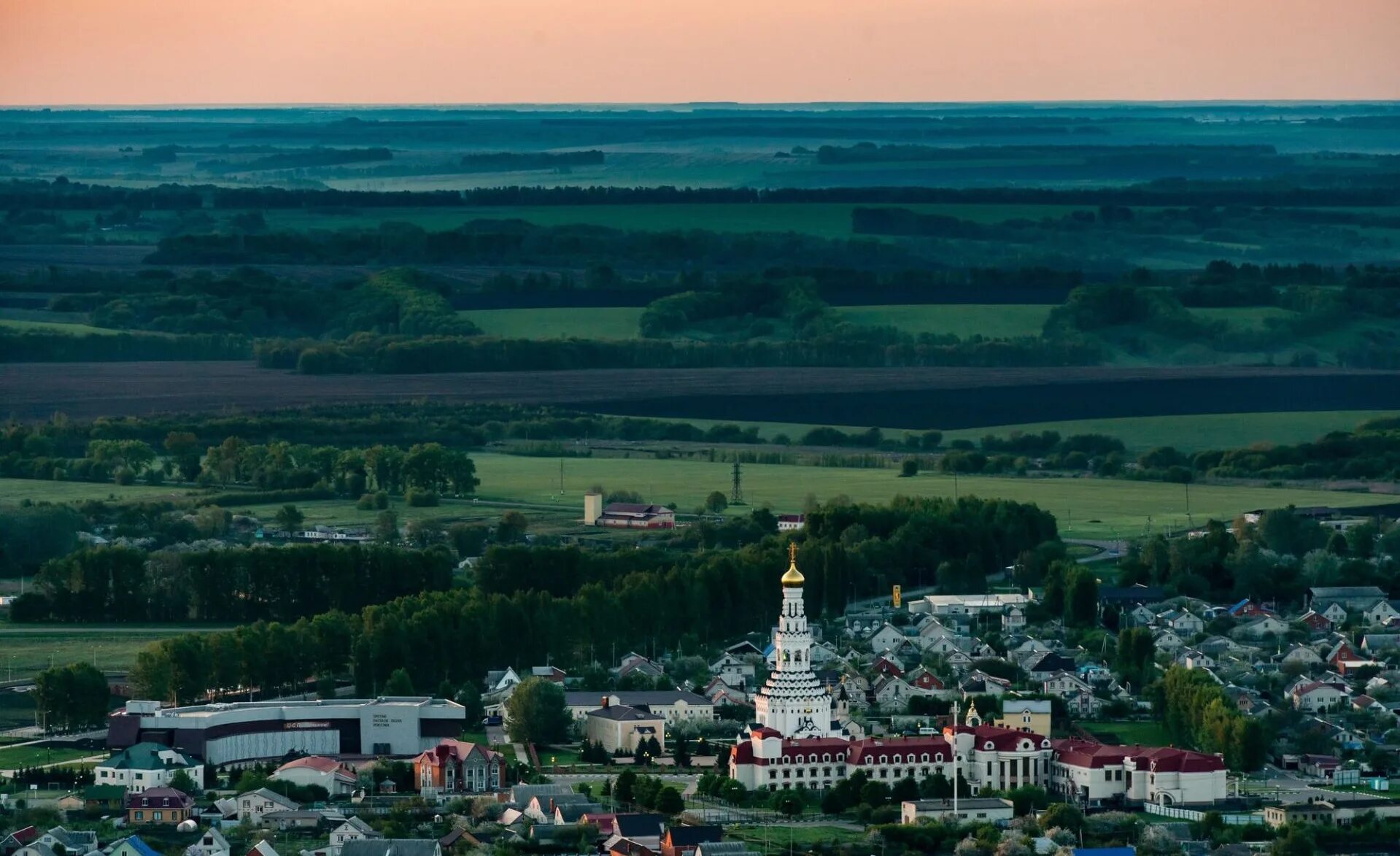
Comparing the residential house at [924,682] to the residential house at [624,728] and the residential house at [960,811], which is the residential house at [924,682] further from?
the residential house at [960,811]

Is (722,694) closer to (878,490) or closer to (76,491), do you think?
(878,490)

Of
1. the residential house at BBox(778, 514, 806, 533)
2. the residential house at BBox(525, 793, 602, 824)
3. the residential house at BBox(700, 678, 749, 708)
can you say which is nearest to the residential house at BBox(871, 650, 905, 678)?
the residential house at BBox(700, 678, 749, 708)

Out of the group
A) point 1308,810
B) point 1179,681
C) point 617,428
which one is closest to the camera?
point 1308,810

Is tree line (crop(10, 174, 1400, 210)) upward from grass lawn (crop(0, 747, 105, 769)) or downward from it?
upward

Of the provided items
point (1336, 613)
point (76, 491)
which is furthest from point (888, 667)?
point (76, 491)

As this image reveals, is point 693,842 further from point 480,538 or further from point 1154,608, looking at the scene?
point 480,538

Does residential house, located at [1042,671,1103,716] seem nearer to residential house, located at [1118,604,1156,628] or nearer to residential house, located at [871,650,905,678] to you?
residential house, located at [871,650,905,678]

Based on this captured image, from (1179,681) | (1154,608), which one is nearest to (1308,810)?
(1179,681)
